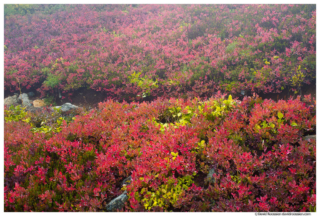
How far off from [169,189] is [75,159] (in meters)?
2.11

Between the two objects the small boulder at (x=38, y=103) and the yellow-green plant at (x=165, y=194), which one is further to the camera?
the small boulder at (x=38, y=103)

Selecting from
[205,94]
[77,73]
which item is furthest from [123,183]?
[77,73]

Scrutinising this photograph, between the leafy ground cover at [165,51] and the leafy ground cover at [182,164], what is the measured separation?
3.97 metres

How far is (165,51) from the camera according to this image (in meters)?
11.2

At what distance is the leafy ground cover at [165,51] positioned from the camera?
8.52m

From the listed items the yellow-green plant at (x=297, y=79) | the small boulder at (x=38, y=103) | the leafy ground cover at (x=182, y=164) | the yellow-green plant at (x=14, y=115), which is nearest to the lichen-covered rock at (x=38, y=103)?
the small boulder at (x=38, y=103)

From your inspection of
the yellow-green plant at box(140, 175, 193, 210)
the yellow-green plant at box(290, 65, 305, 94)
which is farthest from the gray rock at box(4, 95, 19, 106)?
the yellow-green plant at box(290, 65, 305, 94)

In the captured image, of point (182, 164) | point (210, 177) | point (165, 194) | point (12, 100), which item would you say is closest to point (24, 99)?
point (12, 100)

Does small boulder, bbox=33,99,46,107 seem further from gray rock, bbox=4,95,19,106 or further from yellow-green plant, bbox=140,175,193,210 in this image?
yellow-green plant, bbox=140,175,193,210

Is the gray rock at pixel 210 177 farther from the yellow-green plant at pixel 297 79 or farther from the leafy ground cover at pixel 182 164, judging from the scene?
the yellow-green plant at pixel 297 79

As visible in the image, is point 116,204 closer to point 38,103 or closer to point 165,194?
point 165,194

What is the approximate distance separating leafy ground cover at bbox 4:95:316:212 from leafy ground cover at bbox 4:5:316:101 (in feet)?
13.0

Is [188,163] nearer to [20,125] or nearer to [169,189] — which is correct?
[169,189]

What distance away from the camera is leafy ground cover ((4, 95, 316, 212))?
3.09 metres
